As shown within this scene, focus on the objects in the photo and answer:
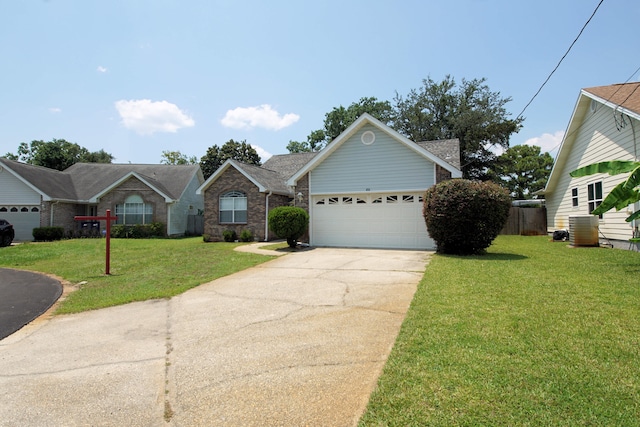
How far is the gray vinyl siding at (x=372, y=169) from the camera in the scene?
587 inches

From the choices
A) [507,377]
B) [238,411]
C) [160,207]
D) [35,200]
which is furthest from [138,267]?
[35,200]

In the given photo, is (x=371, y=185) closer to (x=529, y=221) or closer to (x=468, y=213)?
(x=468, y=213)

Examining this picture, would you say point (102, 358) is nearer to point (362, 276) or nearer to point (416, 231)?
point (362, 276)

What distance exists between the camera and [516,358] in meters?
3.56

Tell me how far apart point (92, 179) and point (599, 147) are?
3228cm

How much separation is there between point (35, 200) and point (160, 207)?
7.86 metres

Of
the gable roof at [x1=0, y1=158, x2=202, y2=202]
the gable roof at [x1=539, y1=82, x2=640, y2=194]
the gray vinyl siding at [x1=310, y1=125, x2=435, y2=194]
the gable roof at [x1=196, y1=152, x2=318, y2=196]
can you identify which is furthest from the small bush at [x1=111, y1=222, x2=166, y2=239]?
the gable roof at [x1=539, y1=82, x2=640, y2=194]

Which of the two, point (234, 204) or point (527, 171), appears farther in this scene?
point (527, 171)

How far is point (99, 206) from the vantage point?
24734 millimetres

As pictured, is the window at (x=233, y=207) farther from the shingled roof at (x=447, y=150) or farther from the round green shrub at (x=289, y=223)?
the shingled roof at (x=447, y=150)

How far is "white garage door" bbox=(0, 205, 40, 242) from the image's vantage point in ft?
77.2

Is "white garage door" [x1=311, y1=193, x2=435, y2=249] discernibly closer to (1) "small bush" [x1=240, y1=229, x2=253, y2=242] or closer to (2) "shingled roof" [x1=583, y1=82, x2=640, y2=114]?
(1) "small bush" [x1=240, y1=229, x2=253, y2=242]

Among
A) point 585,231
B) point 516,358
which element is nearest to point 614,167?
point 585,231

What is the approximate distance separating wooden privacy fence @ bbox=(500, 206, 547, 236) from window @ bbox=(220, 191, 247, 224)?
16.2 metres
